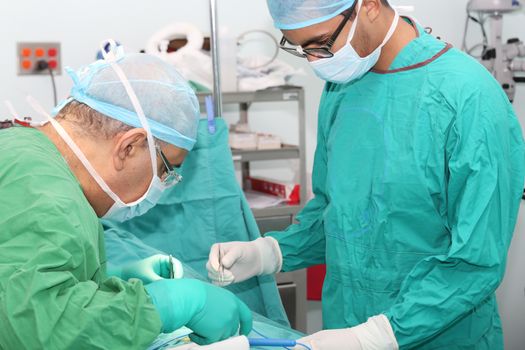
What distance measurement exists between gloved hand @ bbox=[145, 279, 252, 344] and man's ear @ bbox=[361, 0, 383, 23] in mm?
665

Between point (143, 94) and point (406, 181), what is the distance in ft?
1.92

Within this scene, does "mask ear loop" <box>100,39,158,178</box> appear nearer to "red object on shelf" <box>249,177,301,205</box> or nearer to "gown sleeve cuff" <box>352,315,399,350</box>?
"gown sleeve cuff" <box>352,315,399,350</box>

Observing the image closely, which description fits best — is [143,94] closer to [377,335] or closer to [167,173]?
[167,173]

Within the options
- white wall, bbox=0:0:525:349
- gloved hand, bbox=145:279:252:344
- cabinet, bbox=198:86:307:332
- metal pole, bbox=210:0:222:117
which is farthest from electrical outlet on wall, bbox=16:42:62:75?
gloved hand, bbox=145:279:252:344

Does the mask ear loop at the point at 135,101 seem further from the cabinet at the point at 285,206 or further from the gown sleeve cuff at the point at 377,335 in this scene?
the cabinet at the point at 285,206

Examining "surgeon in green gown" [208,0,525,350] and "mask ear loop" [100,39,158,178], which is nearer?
"mask ear loop" [100,39,158,178]

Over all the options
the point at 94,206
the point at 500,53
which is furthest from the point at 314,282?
the point at 94,206

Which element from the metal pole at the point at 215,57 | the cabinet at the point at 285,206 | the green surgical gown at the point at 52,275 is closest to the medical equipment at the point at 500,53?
the cabinet at the point at 285,206

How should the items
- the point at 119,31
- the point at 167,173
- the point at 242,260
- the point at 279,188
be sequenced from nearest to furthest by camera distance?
the point at 167,173, the point at 242,260, the point at 279,188, the point at 119,31

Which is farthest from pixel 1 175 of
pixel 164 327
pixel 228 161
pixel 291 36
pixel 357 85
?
pixel 228 161

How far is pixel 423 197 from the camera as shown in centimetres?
145

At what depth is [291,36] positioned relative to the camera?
4.98 ft

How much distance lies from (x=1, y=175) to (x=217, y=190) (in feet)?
Answer: 3.22

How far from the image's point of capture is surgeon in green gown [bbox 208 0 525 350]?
1364 mm
